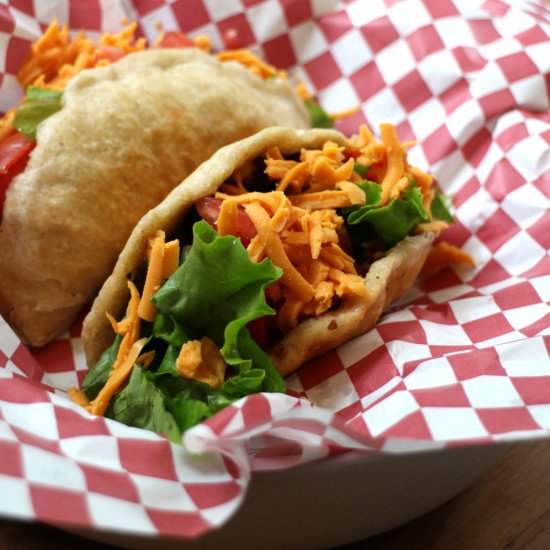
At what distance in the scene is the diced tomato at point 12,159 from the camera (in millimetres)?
2057

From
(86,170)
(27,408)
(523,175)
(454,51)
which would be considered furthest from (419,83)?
(27,408)

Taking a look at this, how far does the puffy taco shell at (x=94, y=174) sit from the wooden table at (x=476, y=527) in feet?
2.35

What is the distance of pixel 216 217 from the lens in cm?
183

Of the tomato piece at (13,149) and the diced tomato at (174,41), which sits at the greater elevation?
the diced tomato at (174,41)

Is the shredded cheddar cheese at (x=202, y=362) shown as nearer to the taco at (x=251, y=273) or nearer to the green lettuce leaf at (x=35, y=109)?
the taco at (x=251, y=273)

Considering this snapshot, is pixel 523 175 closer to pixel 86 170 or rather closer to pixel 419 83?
pixel 419 83

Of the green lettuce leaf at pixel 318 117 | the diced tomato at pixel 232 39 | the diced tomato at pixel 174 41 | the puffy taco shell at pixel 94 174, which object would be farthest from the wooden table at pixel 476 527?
the diced tomato at pixel 232 39

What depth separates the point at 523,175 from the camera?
235 cm

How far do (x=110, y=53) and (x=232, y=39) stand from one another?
0.67 metres

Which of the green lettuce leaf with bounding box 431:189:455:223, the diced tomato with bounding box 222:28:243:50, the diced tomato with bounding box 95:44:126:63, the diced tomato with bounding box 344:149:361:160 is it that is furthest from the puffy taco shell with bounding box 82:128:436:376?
the diced tomato with bounding box 222:28:243:50

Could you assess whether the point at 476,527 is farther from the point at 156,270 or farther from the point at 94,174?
the point at 94,174

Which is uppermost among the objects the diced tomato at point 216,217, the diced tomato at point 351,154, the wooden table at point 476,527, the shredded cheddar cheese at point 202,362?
the diced tomato at point 216,217

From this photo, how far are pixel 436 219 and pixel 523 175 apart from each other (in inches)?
12.9

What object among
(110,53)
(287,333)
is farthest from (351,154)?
(110,53)
